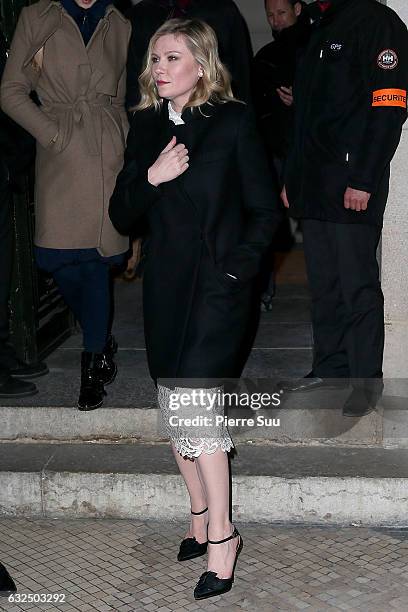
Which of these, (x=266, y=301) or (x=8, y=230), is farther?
(x=266, y=301)

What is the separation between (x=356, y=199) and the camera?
4.54 metres

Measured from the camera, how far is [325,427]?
15.9 feet

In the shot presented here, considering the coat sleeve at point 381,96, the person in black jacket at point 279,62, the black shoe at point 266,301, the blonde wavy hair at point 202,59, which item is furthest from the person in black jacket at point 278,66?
the blonde wavy hair at point 202,59

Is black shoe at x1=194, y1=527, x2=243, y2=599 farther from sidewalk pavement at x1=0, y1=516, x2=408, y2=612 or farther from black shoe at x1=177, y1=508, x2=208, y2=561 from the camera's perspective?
black shoe at x1=177, y1=508, x2=208, y2=561

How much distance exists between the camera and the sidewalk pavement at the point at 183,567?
149 inches

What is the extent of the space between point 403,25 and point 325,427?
6.05 feet

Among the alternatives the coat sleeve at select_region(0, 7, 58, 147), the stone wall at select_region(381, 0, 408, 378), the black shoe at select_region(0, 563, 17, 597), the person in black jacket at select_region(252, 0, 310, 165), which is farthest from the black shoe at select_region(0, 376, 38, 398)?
the person in black jacket at select_region(252, 0, 310, 165)

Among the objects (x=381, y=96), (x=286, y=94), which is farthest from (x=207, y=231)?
(x=286, y=94)

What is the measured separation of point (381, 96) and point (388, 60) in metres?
0.15

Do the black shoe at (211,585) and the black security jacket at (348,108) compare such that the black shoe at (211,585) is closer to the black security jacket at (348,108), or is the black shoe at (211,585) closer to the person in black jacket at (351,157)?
the person in black jacket at (351,157)

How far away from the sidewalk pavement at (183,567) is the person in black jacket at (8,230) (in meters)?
0.79

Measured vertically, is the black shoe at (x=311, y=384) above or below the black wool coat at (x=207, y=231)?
below

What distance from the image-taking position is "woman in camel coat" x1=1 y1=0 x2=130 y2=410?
4.73 m

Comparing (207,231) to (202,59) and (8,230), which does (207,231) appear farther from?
(8,230)
